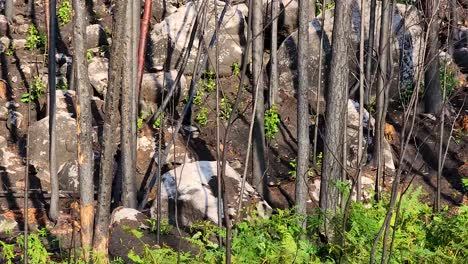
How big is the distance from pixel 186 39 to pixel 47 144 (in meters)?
5.60

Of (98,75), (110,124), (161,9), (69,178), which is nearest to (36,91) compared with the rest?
(98,75)

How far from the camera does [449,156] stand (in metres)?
15.8

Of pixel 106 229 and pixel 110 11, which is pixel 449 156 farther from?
pixel 110 11

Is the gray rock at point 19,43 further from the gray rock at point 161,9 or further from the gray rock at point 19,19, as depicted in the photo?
the gray rock at point 161,9

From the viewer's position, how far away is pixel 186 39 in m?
18.7

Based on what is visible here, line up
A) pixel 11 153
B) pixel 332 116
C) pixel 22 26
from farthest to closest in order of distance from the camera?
pixel 22 26, pixel 11 153, pixel 332 116

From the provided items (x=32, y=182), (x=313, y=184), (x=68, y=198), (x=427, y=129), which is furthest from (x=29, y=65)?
(x=427, y=129)

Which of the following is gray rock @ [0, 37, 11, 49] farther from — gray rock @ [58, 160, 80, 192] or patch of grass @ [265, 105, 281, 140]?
patch of grass @ [265, 105, 281, 140]

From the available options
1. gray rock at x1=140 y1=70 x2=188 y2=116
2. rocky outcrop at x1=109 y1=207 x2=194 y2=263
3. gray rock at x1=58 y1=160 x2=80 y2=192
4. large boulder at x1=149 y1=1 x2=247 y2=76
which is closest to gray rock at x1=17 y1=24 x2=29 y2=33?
large boulder at x1=149 y1=1 x2=247 y2=76

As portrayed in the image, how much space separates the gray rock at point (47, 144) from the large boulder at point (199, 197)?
3.89 meters

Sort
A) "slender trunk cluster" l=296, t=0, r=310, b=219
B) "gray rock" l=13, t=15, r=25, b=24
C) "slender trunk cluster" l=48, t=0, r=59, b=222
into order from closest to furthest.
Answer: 1. "slender trunk cluster" l=296, t=0, r=310, b=219
2. "slender trunk cluster" l=48, t=0, r=59, b=222
3. "gray rock" l=13, t=15, r=25, b=24

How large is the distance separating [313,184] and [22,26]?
12.0m

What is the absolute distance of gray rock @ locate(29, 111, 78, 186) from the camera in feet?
48.6

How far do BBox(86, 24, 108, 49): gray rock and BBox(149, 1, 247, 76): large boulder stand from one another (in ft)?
5.88
